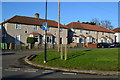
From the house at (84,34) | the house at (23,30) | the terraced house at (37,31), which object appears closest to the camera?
the house at (23,30)

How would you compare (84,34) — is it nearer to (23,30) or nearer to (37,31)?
(37,31)

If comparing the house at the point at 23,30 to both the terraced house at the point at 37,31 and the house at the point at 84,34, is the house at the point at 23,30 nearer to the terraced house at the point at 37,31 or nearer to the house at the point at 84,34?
the terraced house at the point at 37,31

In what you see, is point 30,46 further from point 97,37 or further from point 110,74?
point 97,37

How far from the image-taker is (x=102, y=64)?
11.2 meters

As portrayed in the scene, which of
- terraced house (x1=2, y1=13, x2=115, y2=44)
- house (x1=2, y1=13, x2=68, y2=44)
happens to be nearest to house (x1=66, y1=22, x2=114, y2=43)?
terraced house (x1=2, y1=13, x2=115, y2=44)

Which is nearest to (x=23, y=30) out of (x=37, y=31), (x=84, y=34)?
(x=37, y=31)

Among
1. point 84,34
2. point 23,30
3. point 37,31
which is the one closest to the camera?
point 23,30

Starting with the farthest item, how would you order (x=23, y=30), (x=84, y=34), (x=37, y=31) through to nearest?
(x=84, y=34) → (x=37, y=31) → (x=23, y=30)

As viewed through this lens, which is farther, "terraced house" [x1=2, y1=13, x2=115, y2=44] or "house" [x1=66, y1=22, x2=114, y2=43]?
"house" [x1=66, y1=22, x2=114, y2=43]

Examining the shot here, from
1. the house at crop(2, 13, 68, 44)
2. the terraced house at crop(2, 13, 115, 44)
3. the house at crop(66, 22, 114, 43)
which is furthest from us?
the house at crop(66, 22, 114, 43)

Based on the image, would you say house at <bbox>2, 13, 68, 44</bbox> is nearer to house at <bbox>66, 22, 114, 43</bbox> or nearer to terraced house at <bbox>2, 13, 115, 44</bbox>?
terraced house at <bbox>2, 13, 115, 44</bbox>

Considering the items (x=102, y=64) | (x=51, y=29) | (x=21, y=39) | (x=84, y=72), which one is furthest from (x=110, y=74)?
(x=51, y=29)

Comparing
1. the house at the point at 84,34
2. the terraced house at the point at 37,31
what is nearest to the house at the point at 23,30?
the terraced house at the point at 37,31

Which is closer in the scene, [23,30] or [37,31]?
[23,30]
